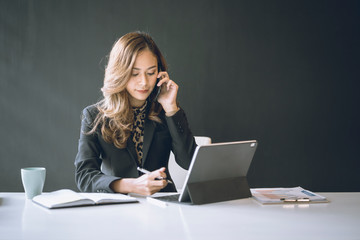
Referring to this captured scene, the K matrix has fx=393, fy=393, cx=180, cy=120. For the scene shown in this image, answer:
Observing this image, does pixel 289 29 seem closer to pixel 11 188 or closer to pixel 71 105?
pixel 71 105

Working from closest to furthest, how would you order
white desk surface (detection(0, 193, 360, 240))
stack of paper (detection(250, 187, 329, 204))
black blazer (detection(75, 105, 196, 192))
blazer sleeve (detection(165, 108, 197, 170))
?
1. white desk surface (detection(0, 193, 360, 240))
2. stack of paper (detection(250, 187, 329, 204))
3. black blazer (detection(75, 105, 196, 192))
4. blazer sleeve (detection(165, 108, 197, 170))

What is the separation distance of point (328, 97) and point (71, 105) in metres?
2.14

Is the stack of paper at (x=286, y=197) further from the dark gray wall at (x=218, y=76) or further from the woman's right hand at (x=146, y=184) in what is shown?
the dark gray wall at (x=218, y=76)

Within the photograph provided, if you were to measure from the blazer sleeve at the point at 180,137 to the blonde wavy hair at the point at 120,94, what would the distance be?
0.31ft

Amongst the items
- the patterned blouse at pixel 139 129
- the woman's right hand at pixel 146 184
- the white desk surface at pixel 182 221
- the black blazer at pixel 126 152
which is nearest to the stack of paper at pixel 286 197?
the white desk surface at pixel 182 221

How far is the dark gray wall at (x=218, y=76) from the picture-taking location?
3.22 m

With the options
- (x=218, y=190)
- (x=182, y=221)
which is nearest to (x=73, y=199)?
(x=182, y=221)

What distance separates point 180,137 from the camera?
2.12m

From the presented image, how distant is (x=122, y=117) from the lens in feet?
6.82

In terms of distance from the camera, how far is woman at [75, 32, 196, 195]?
6.55 feet

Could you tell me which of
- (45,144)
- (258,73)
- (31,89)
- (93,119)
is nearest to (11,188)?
(45,144)

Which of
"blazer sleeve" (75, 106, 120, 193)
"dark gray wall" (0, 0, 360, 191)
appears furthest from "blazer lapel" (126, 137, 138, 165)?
"dark gray wall" (0, 0, 360, 191)

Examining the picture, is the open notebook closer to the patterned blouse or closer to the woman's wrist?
the woman's wrist

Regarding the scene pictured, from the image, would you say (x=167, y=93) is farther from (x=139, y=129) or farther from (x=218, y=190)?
(x=218, y=190)
